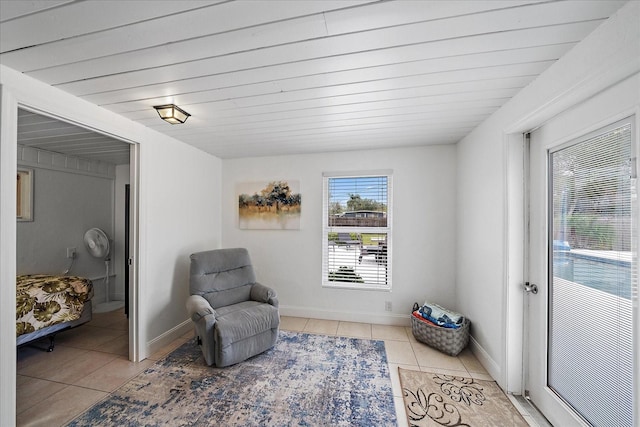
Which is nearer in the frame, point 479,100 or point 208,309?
point 479,100

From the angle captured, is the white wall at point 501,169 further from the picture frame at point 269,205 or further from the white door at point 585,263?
the picture frame at point 269,205

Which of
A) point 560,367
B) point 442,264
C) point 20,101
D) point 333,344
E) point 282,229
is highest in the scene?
point 20,101

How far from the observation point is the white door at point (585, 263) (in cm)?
122

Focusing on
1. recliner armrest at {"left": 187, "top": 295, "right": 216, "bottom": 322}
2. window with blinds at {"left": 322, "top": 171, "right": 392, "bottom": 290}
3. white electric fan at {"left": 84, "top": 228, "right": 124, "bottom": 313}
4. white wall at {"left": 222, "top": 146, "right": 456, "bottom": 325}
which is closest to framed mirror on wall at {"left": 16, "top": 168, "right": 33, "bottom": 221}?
white electric fan at {"left": 84, "top": 228, "right": 124, "bottom": 313}

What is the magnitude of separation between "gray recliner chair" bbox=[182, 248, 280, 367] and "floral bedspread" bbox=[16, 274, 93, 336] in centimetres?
131

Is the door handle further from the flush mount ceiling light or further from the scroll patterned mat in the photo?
the flush mount ceiling light

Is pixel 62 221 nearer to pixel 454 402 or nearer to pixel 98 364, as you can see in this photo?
pixel 98 364

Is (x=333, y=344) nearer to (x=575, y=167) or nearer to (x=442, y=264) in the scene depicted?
(x=442, y=264)

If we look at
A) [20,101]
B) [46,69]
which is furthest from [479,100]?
[20,101]

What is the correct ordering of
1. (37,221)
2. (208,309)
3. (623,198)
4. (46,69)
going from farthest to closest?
(37,221), (208,309), (46,69), (623,198)

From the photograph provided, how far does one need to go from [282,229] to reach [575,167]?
2945 millimetres

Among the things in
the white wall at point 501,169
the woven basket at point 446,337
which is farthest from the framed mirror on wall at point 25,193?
the white wall at point 501,169

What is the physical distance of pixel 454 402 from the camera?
1.86 metres

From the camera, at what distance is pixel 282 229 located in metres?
3.55
